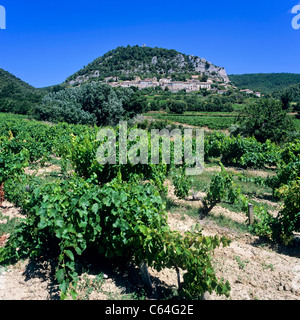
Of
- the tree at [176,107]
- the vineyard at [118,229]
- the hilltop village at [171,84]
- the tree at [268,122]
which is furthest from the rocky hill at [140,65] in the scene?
the vineyard at [118,229]

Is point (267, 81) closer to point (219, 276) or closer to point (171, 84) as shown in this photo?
point (171, 84)

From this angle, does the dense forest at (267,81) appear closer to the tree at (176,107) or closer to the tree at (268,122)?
the tree at (176,107)

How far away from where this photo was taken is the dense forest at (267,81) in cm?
11888

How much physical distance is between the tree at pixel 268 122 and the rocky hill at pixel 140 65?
108 metres

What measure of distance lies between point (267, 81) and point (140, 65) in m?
76.9

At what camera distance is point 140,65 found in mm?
139500

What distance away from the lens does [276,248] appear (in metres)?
Result: 5.10

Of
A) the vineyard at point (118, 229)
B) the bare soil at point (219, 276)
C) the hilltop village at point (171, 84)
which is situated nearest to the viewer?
the vineyard at point (118, 229)

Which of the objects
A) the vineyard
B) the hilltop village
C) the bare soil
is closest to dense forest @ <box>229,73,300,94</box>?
the hilltop village

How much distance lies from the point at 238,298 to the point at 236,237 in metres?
2.36

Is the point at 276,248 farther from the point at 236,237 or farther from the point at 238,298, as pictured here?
the point at 238,298

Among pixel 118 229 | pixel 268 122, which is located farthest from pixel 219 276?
pixel 268 122
